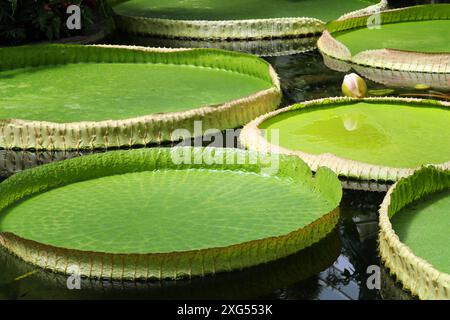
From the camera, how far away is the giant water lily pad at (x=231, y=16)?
8062 mm

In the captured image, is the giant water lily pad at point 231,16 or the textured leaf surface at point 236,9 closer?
the giant water lily pad at point 231,16

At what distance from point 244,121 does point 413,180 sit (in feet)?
5.44

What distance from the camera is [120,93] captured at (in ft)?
19.9

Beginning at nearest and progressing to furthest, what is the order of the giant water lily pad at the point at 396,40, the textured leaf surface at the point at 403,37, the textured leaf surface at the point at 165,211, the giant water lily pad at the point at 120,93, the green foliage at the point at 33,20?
the textured leaf surface at the point at 165,211 → the giant water lily pad at the point at 120,93 → the giant water lily pad at the point at 396,40 → the textured leaf surface at the point at 403,37 → the green foliage at the point at 33,20

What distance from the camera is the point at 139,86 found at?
625 cm

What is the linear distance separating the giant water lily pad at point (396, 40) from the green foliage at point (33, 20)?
207 cm

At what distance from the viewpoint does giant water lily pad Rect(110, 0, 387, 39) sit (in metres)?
8.06

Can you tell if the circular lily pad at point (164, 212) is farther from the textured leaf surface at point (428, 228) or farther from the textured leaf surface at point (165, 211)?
the textured leaf surface at point (428, 228)

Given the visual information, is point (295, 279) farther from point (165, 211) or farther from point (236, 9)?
point (236, 9)

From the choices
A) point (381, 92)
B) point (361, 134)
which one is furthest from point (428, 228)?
point (381, 92)

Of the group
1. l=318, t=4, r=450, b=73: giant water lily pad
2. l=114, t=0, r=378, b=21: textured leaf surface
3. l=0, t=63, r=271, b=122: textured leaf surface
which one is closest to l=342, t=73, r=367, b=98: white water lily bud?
l=0, t=63, r=271, b=122: textured leaf surface

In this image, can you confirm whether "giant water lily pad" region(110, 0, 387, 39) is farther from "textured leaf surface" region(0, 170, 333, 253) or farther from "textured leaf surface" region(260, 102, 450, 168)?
"textured leaf surface" region(0, 170, 333, 253)

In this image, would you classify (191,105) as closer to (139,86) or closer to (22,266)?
(139,86)

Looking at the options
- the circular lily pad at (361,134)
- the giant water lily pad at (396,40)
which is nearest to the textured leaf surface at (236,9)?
the giant water lily pad at (396,40)
